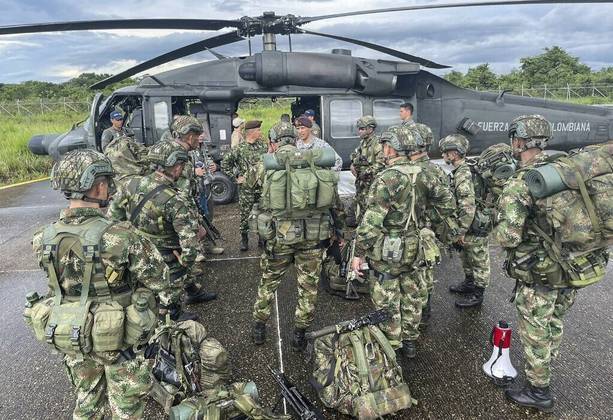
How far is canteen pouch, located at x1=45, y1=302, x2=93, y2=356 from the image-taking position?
1.94 meters

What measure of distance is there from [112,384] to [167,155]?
1773 mm

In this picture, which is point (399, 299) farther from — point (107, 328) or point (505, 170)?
point (107, 328)

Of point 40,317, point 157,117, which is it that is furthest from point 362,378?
point 157,117

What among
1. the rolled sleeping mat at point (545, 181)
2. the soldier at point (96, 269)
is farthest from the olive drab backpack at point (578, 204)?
the soldier at point (96, 269)

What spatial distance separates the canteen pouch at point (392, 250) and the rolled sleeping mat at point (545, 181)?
929mm

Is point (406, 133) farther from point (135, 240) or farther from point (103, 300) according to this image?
point (103, 300)

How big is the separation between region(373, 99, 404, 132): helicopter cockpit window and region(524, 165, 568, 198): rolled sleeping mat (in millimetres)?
5479

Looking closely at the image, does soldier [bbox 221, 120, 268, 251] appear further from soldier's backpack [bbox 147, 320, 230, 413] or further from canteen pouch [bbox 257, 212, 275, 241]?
soldier's backpack [bbox 147, 320, 230, 413]

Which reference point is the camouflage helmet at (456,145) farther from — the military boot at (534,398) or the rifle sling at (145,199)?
the rifle sling at (145,199)

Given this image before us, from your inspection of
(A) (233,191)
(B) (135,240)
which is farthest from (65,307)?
(A) (233,191)

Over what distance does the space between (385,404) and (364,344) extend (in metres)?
0.37

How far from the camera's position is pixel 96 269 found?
1.97 m

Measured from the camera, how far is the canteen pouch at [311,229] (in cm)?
322

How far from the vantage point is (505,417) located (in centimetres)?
267
